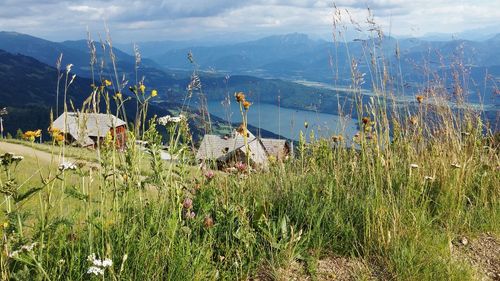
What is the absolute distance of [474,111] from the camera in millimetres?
6156

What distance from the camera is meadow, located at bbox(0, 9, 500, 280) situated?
2732 millimetres

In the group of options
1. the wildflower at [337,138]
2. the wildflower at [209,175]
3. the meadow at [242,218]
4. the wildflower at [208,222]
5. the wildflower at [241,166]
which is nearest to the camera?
the meadow at [242,218]

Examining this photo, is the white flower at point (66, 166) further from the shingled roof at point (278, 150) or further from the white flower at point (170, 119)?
the shingled roof at point (278, 150)

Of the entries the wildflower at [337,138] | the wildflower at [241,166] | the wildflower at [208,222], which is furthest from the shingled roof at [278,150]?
the wildflower at [208,222]

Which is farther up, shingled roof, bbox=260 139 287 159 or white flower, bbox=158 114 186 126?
white flower, bbox=158 114 186 126

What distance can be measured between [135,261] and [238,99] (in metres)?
1.45

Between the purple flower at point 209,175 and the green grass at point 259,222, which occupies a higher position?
the purple flower at point 209,175

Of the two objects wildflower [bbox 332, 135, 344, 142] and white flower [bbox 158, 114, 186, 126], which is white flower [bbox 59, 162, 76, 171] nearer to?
white flower [bbox 158, 114, 186, 126]

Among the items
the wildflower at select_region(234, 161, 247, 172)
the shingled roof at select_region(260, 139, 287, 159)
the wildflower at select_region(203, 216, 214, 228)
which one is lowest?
the shingled roof at select_region(260, 139, 287, 159)

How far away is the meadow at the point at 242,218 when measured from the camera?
8.96 feet

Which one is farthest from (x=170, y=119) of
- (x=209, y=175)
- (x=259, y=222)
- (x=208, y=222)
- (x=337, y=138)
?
(x=337, y=138)

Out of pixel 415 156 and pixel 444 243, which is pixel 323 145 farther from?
pixel 444 243

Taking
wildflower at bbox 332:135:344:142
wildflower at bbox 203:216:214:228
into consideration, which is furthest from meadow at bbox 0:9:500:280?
wildflower at bbox 332:135:344:142

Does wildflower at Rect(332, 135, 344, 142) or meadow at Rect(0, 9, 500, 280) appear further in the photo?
wildflower at Rect(332, 135, 344, 142)
